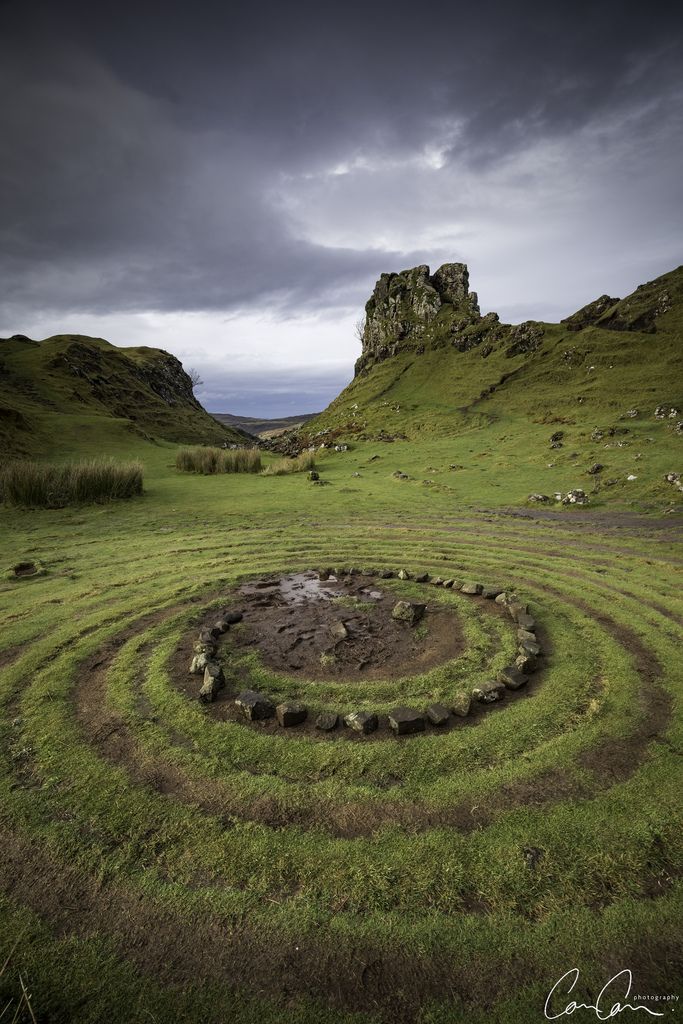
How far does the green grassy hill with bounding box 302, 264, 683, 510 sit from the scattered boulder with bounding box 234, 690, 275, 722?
22.5m

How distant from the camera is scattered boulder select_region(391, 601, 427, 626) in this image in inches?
399

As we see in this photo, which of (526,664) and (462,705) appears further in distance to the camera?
(526,664)

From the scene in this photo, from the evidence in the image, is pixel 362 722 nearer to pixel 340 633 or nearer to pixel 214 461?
pixel 340 633

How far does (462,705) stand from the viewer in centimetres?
675

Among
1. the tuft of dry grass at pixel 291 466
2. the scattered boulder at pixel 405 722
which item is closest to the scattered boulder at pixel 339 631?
the scattered boulder at pixel 405 722

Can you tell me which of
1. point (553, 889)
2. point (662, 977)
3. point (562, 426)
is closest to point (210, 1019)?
point (553, 889)

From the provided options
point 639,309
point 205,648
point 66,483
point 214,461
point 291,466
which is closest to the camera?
point 205,648

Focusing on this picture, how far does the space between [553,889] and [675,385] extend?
2107 inches

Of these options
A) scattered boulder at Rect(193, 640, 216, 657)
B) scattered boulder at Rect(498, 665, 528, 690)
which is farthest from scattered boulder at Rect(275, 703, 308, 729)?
scattered boulder at Rect(498, 665, 528, 690)

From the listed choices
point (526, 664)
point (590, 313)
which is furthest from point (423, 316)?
point (526, 664)

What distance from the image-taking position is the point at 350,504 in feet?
84.5

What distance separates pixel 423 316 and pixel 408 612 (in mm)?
99891

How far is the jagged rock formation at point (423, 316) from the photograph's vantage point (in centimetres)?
8394

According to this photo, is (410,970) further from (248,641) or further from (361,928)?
(248,641)
